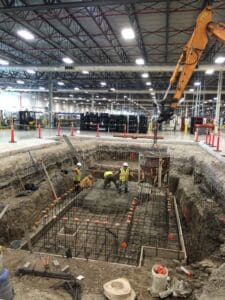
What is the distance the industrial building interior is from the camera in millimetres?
4496

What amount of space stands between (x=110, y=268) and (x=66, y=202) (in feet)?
19.8

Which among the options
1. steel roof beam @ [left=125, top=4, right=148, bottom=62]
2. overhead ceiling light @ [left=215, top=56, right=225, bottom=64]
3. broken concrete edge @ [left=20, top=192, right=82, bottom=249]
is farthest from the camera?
overhead ceiling light @ [left=215, top=56, right=225, bottom=64]

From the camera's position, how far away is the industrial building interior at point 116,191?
4496 millimetres

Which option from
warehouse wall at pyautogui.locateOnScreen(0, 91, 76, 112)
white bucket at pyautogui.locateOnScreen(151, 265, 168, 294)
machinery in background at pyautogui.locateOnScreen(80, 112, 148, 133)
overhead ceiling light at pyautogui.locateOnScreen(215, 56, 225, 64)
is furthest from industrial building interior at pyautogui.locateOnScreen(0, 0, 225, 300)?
warehouse wall at pyautogui.locateOnScreen(0, 91, 76, 112)

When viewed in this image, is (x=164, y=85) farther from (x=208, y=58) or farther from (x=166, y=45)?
(x=166, y=45)

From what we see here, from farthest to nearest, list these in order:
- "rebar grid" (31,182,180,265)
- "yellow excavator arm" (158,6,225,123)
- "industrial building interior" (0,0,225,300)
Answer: "rebar grid" (31,182,180,265), "yellow excavator arm" (158,6,225,123), "industrial building interior" (0,0,225,300)

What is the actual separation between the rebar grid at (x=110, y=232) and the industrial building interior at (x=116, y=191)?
1.7 inches

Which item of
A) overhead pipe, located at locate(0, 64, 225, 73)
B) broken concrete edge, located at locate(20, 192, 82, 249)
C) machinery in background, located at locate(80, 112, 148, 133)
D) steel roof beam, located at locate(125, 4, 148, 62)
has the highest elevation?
steel roof beam, located at locate(125, 4, 148, 62)

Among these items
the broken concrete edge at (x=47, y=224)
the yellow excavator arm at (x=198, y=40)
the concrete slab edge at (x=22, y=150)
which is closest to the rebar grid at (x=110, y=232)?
the broken concrete edge at (x=47, y=224)

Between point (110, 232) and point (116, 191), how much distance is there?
484cm

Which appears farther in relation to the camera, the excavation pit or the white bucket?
the excavation pit

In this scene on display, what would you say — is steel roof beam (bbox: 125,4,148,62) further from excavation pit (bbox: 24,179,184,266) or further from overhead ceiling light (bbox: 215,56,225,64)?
excavation pit (bbox: 24,179,184,266)

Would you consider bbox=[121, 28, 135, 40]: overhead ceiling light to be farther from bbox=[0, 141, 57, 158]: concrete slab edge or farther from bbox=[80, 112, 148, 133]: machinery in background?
bbox=[80, 112, 148, 133]: machinery in background

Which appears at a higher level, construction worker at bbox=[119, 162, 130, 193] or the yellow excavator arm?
the yellow excavator arm
